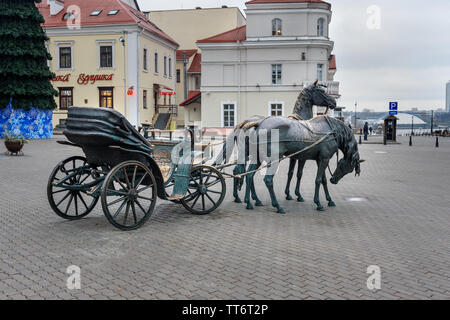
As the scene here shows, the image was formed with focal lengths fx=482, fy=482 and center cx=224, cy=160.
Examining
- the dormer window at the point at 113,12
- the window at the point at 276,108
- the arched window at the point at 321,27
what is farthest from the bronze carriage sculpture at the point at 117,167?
the dormer window at the point at 113,12

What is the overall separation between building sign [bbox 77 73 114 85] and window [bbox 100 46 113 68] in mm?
996

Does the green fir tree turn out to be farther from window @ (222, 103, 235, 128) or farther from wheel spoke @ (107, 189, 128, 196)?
wheel spoke @ (107, 189, 128, 196)

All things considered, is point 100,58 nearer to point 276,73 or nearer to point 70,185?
point 276,73

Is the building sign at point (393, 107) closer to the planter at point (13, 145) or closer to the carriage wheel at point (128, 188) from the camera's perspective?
the planter at point (13, 145)

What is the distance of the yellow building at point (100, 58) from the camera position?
145ft

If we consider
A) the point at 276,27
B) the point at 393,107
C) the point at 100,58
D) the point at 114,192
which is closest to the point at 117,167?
the point at 114,192

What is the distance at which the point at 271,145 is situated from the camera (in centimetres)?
936

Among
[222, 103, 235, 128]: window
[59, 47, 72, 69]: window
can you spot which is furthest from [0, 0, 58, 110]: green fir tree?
[222, 103, 235, 128]: window

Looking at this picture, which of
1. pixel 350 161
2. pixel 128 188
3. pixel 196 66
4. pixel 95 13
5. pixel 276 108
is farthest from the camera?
pixel 196 66

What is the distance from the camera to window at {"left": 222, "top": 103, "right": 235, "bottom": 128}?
42875 millimetres

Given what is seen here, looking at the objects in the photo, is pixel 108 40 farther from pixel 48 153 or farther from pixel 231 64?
pixel 48 153

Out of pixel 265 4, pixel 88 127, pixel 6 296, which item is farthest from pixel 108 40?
pixel 6 296

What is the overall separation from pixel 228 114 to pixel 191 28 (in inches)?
879

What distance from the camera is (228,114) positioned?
43.0 metres
